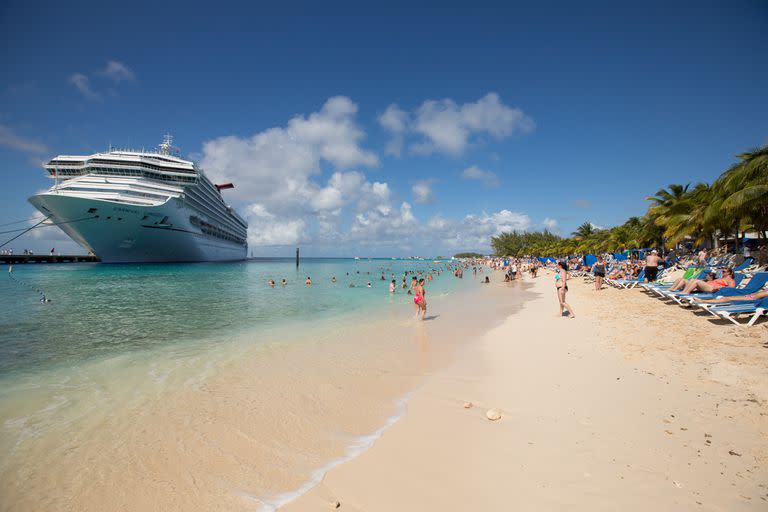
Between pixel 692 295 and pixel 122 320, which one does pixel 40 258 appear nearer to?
pixel 122 320

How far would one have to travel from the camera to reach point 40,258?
64188 mm

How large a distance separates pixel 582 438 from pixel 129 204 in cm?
4798

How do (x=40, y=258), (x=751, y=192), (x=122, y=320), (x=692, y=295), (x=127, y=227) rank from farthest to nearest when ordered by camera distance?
(x=40, y=258), (x=127, y=227), (x=751, y=192), (x=122, y=320), (x=692, y=295)

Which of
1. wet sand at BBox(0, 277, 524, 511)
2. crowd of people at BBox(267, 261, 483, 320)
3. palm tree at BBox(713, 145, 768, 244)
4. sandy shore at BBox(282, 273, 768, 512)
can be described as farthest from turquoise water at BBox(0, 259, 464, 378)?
palm tree at BBox(713, 145, 768, 244)

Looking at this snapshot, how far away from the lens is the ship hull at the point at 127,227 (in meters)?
37.6

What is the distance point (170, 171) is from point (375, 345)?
5003 centimetres

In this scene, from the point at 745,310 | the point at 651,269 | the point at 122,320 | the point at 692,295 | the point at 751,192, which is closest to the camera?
the point at 745,310

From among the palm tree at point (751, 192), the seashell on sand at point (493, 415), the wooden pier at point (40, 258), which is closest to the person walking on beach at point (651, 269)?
the palm tree at point (751, 192)

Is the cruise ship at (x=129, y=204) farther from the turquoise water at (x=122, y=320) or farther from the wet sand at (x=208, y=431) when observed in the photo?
the wet sand at (x=208, y=431)

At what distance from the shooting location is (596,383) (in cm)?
499

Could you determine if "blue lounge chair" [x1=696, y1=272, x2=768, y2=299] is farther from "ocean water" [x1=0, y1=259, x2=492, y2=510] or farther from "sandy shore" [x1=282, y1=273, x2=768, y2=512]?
"ocean water" [x1=0, y1=259, x2=492, y2=510]

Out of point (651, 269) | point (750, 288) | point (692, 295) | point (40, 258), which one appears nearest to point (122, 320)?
point (692, 295)

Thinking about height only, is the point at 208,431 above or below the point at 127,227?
below

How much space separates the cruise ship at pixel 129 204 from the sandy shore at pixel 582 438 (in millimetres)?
46154
